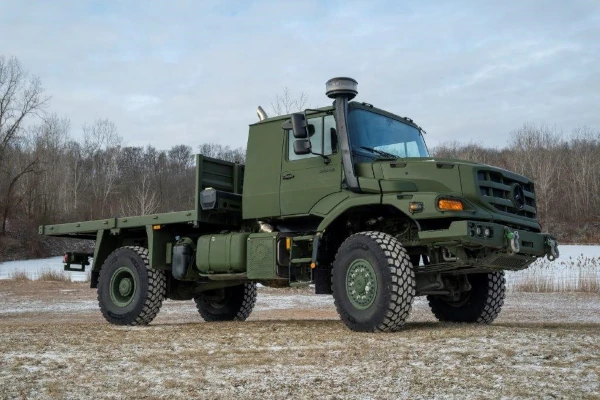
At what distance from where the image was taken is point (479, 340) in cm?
632

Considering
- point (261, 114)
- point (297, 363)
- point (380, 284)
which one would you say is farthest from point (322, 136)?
point (297, 363)

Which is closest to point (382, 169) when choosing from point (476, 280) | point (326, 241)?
point (326, 241)

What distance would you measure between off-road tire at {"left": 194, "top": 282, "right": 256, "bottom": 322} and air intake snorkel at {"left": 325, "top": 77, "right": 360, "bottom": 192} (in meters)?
4.04

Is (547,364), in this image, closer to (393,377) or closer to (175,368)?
(393,377)

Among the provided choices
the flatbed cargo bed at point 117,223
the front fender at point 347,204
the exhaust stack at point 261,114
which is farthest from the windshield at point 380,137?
the flatbed cargo bed at point 117,223

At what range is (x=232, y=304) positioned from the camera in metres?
11.6

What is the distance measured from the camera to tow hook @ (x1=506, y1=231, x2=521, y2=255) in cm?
739

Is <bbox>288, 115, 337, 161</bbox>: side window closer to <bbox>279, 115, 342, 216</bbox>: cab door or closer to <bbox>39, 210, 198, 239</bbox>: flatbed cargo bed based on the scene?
<bbox>279, 115, 342, 216</bbox>: cab door

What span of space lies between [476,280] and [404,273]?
2.44 metres

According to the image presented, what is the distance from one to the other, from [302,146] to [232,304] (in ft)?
13.8

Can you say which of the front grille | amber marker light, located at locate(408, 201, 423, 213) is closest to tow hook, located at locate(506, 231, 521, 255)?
the front grille

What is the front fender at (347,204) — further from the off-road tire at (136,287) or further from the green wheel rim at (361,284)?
the off-road tire at (136,287)

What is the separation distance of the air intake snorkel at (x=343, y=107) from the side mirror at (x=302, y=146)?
15.7 inches

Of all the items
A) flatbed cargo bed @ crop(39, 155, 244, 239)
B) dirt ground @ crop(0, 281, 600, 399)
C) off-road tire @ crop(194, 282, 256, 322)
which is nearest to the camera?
dirt ground @ crop(0, 281, 600, 399)
